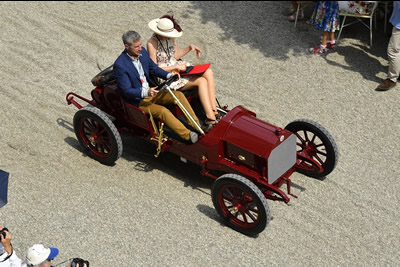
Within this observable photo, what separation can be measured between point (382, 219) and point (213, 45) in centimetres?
503

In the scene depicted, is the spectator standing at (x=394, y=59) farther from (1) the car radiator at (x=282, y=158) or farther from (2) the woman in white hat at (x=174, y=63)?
(2) the woman in white hat at (x=174, y=63)

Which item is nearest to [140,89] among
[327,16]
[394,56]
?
[394,56]

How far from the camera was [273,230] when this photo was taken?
739 cm

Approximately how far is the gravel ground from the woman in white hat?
106cm

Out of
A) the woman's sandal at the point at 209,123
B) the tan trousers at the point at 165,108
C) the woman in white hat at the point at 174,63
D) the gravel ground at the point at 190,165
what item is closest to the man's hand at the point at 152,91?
the tan trousers at the point at 165,108

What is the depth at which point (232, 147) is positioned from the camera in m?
7.39

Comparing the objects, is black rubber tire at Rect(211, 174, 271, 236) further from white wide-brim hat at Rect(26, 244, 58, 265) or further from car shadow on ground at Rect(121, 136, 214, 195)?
white wide-brim hat at Rect(26, 244, 58, 265)

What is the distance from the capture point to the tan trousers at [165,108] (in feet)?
25.0

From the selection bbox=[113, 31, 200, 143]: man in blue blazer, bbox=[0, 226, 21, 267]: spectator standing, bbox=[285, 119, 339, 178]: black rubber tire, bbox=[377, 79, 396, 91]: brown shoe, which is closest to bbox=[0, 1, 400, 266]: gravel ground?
bbox=[377, 79, 396, 91]: brown shoe

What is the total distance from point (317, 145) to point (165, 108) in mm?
2039

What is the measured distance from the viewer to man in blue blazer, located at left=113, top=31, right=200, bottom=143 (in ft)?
24.8

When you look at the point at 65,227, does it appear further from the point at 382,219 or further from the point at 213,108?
the point at 382,219

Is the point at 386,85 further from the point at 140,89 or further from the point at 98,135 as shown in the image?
the point at 98,135

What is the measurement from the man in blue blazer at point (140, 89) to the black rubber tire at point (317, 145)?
53.4 inches
